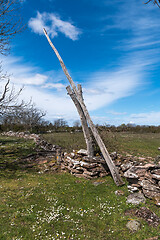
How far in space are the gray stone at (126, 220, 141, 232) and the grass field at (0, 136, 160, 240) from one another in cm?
11

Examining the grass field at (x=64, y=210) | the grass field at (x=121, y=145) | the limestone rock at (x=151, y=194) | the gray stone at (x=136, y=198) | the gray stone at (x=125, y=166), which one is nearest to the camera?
the grass field at (x=64, y=210)

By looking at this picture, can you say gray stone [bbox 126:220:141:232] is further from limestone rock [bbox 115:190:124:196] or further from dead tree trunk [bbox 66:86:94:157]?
dead tree trunk [bbox 66:86:94:157]

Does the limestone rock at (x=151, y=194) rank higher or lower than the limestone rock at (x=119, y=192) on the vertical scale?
higher

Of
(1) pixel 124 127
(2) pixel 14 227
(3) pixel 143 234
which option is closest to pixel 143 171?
(3) pixel 143 234

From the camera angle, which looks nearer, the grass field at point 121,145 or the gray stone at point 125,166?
the gray stone at point 125,166

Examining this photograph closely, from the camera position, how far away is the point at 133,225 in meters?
5.20

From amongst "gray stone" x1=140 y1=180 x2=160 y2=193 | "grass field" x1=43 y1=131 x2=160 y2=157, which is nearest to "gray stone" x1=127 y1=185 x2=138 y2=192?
"gray stone" x1=140 y1=180 x2=160 y2=193

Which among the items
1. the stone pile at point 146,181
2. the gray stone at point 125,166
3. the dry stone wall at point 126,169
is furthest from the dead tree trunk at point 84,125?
the stone pile at point 146,181

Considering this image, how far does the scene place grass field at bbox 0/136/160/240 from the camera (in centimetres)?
505

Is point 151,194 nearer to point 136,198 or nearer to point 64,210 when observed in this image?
point 136,198

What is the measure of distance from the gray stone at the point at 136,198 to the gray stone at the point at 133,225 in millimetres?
1144

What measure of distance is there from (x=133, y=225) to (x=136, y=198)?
1.63 m

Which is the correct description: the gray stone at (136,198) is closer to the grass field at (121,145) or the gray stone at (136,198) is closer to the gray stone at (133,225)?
the gray stone at (133,225)

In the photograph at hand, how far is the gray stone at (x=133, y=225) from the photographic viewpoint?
16.7 ft
